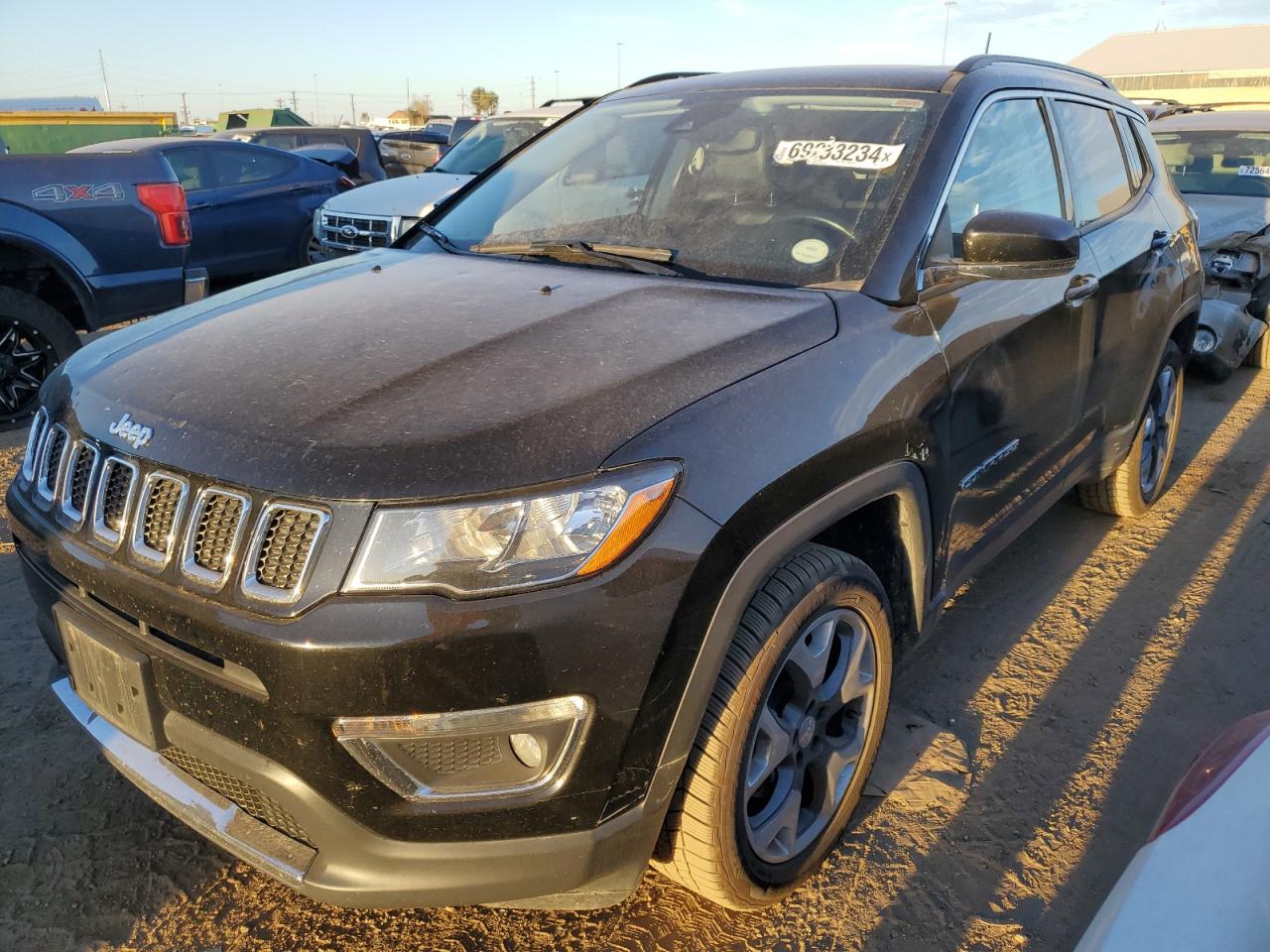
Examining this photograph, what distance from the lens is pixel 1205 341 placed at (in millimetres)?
6645

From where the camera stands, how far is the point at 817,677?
2188 mm

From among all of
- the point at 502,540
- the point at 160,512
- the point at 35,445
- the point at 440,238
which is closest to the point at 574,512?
the point at 502,540

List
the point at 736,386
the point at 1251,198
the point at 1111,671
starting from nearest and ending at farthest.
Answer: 1. the point at 736,386
2. the point at 1111,671
3. the point at 1251,198

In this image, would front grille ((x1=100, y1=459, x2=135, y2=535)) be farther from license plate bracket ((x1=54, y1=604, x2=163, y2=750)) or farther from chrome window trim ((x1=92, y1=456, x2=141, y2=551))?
license plate bracket ((x1=54, y1=604, x2=163, y2=750))

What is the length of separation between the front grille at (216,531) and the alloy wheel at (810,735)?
3.49 feet

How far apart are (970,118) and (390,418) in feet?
6.21

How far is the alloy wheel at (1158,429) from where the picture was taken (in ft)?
14.3

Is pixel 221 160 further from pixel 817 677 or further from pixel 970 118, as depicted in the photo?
pixel 817 677

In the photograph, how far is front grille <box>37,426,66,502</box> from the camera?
214 centimetres

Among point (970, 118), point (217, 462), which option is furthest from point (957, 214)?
point (217, 462)

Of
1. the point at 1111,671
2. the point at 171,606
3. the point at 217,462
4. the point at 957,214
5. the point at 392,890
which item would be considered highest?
the point at 957,214

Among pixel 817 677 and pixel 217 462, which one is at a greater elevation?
pixel 217 462

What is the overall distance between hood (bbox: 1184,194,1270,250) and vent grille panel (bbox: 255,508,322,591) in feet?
23.3

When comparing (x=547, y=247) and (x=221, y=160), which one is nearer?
(x=547, y=247)
